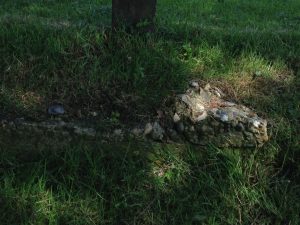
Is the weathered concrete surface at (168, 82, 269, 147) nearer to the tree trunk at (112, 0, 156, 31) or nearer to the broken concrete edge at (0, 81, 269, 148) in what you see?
the broken concrete edge at (0, 81, 269, 148)


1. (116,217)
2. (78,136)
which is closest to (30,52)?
(78,136)

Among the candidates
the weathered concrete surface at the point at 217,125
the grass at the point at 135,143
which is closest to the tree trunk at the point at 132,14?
the grass at the point at 135,143

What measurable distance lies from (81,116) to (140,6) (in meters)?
1.21

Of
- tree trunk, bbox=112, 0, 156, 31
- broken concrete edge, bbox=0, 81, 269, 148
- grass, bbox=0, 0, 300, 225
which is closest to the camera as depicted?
grass, bbox=0, 0, 300, 225

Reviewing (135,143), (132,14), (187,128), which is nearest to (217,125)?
(187,128)

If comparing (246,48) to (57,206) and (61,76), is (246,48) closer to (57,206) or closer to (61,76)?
(61,76)

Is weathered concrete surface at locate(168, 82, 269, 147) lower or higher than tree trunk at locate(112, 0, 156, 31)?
lower

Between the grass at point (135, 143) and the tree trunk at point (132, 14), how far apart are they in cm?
11

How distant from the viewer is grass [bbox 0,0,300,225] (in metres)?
3.49

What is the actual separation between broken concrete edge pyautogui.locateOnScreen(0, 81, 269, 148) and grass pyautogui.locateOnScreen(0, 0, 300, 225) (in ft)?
0.24

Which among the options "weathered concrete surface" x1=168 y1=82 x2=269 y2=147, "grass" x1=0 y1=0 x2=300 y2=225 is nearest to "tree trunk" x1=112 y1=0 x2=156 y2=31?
"grass" x1=0 y1=0 x2=300 y2=225

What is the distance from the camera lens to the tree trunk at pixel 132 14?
4.36 metres

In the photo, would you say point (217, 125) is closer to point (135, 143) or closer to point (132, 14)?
point (135, 143)

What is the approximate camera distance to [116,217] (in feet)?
11.4
